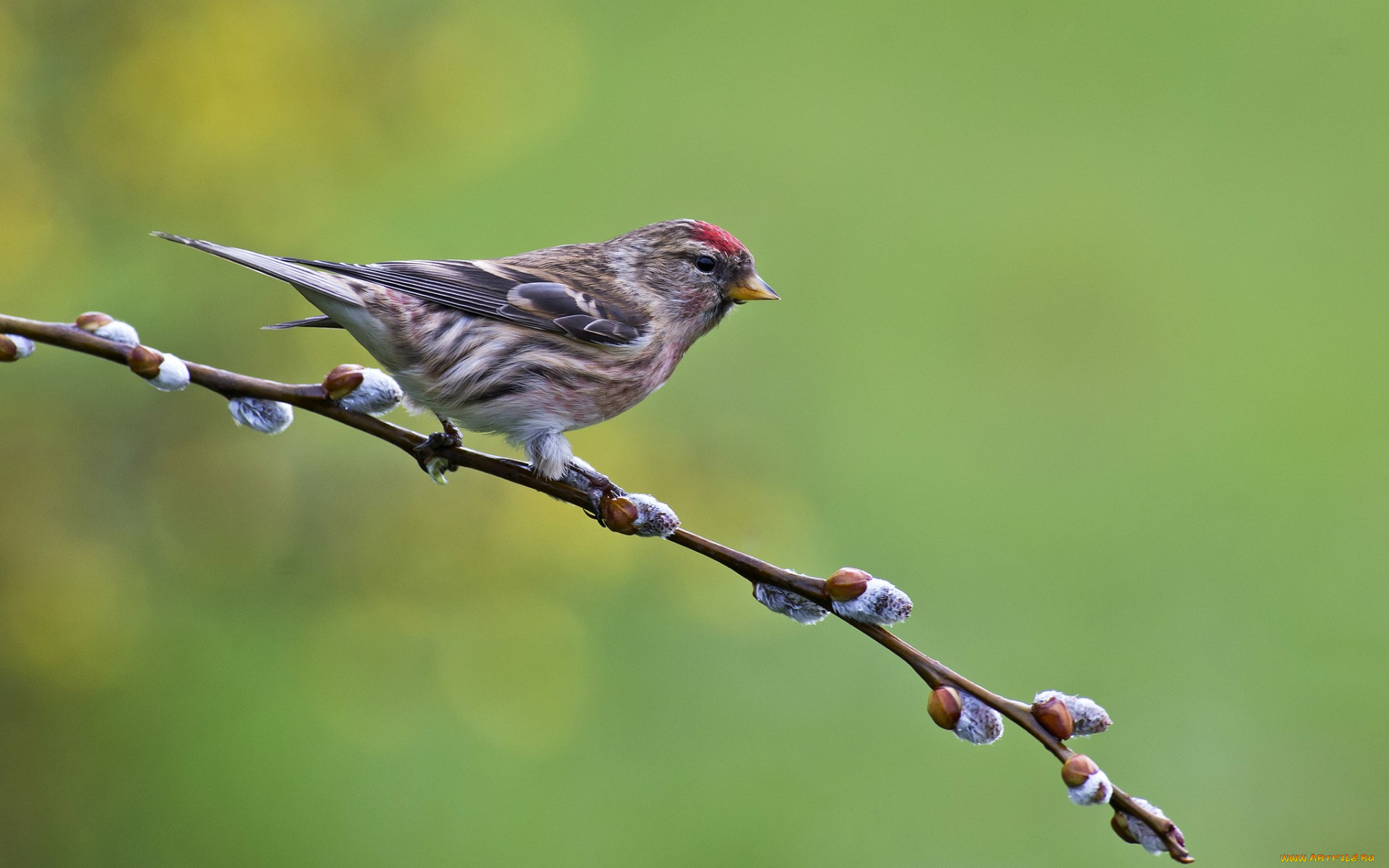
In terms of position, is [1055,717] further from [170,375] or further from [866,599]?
[170,375]

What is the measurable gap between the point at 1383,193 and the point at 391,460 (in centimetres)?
434

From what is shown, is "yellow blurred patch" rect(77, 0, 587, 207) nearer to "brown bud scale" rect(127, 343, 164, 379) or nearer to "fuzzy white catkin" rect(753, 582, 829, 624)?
"brown bud scale" rect(127, 343, 164, 379)

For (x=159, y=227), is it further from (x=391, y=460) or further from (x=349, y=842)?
(x=349, y=842)

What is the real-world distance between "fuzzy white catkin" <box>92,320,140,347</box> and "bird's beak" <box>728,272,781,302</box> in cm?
101

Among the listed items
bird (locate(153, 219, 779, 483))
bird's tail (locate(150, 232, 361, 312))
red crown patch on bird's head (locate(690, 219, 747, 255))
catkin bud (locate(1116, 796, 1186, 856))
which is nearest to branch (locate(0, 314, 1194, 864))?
catkin bud (locate(1116, 796, 1186, 856))

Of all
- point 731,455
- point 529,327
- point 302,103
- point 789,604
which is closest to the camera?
point 789,604

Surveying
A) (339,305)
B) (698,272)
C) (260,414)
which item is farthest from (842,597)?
(698,272)

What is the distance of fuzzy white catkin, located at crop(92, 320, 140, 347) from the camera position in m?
1.15

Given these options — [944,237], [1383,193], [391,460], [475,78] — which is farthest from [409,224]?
[1383,193]

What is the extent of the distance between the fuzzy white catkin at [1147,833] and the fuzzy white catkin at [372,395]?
799mm

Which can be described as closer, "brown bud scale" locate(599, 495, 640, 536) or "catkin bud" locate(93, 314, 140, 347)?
"catkin bud" locate(93, 314, 140, 347)

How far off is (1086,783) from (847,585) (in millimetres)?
277

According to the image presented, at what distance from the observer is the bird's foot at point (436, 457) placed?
55.9 inches

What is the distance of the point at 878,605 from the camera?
1.14 m
